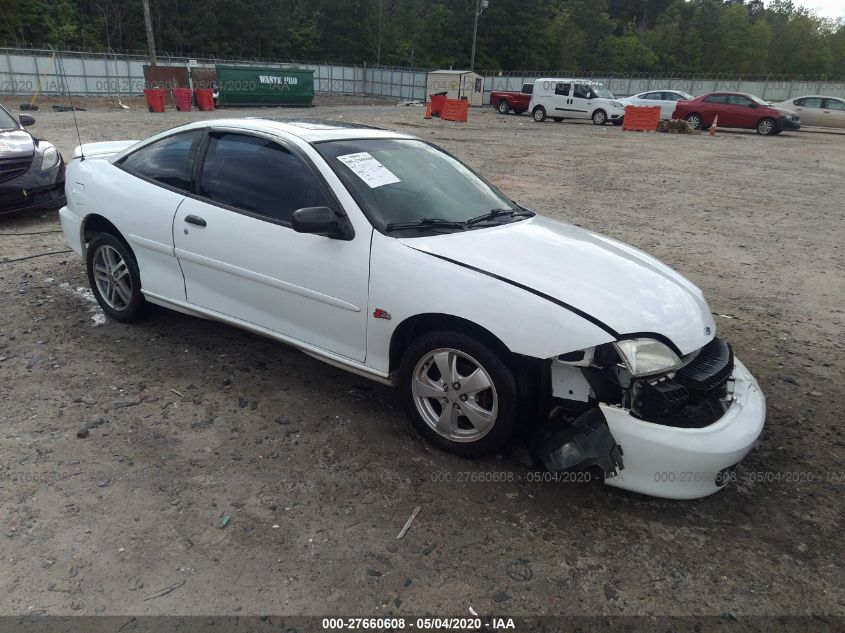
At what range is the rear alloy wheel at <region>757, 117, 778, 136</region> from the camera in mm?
23297

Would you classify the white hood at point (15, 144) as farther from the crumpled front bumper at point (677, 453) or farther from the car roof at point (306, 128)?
the crumpled front bumper at point (677, 453)

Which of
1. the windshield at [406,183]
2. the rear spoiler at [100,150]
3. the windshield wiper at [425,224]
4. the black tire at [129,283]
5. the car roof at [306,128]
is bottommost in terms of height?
the black tire at [129,283]

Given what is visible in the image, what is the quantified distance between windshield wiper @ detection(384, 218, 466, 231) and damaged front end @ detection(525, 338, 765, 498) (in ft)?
3.32

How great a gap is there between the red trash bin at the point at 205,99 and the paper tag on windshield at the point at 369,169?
28.4 metres

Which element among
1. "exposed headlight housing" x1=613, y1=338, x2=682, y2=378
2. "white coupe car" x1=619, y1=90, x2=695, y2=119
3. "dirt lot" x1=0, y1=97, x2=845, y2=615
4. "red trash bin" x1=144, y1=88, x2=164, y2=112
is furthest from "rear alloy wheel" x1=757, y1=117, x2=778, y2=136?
"exposed headlight housing" x1=613, y1=338, x2=682, y2=378

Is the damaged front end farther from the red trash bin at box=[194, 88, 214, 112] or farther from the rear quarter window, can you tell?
the red trash bin at box=[194, 88, 214, 112]

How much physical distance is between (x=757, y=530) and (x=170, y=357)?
357 centimetres

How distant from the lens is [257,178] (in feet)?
11.7

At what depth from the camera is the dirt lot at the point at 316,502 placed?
2262mm

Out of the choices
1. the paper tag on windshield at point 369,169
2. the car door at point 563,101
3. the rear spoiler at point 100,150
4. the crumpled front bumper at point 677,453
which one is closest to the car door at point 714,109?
the car door at point 563,101

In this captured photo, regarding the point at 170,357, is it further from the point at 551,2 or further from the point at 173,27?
the point at 551,2

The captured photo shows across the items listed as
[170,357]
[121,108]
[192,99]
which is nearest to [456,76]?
[192,99]

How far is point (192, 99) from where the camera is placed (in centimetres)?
3019

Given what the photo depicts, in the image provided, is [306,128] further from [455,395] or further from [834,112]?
[834,112]
